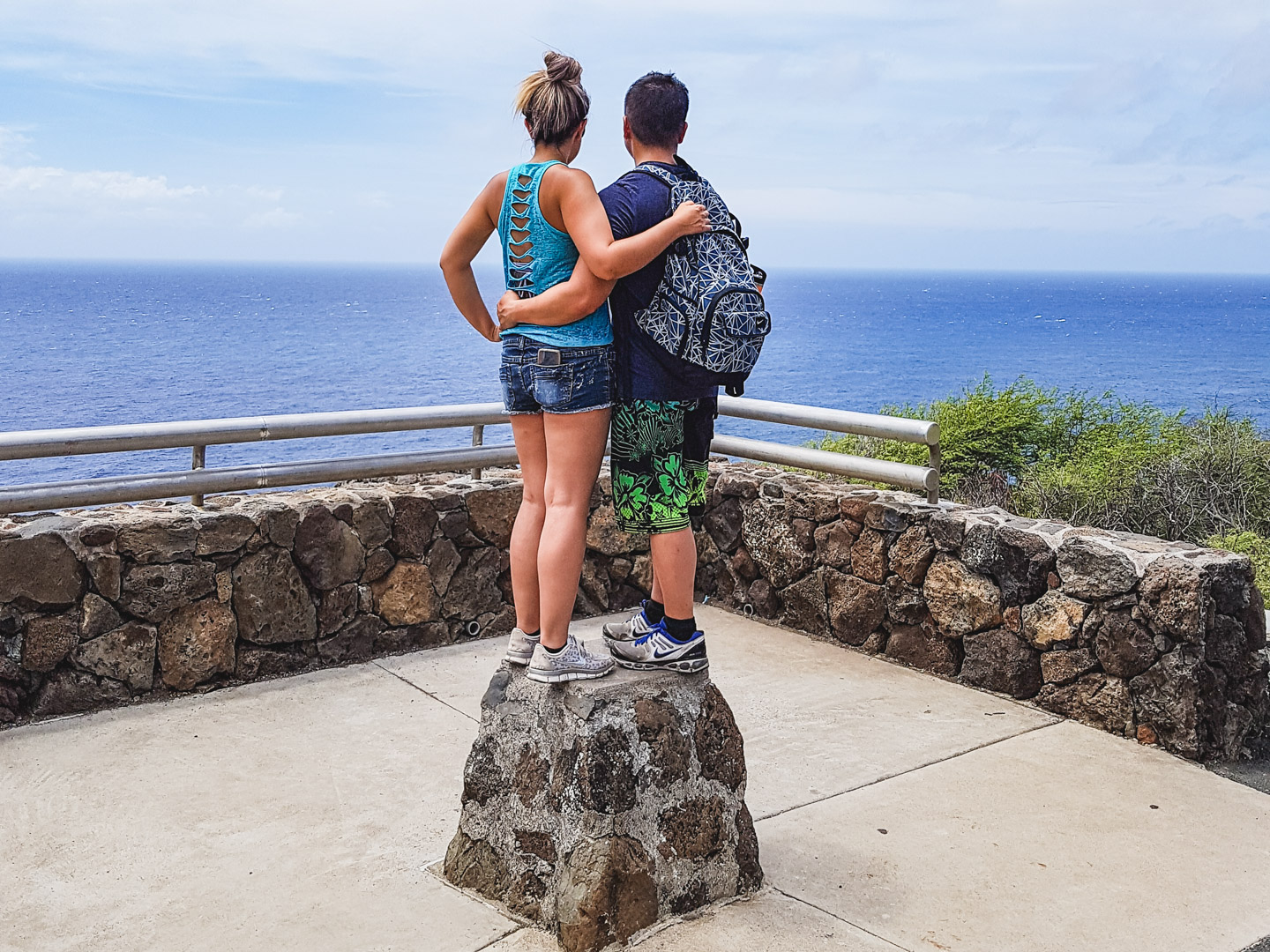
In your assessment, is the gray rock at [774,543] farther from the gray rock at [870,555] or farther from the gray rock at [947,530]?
the gray rock at [947,530]

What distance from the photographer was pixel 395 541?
5.60 metres

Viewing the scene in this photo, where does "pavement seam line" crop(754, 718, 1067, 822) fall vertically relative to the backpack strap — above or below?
below

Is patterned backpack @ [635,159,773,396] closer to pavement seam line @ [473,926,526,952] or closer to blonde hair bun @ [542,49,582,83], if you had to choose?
blonde hair bun @ [542,49,582,83]

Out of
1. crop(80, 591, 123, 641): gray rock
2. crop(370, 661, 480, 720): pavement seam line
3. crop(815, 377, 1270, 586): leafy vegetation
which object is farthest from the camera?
crop(815, 377, 1270, 586): leafy vegetation

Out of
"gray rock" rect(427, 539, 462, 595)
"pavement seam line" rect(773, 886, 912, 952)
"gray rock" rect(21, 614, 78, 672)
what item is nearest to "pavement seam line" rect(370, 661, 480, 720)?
"gray rock" rect(427, 539, 462, 595)

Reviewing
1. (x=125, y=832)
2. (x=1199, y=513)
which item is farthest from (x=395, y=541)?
(x=1199, y=513)

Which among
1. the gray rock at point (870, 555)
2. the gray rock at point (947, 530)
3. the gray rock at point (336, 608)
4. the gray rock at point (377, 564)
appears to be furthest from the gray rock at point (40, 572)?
the gray rock at point (947, 530)

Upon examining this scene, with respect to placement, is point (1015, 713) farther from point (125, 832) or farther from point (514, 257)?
point (125, 832)

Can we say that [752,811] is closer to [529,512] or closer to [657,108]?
[529,512]

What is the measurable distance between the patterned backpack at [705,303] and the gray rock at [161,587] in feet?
8.56

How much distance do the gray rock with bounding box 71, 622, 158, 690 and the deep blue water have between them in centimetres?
212

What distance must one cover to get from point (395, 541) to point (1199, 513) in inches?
218

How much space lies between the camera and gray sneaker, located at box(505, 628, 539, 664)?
3.55 m

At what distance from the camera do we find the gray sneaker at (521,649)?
3549mm
